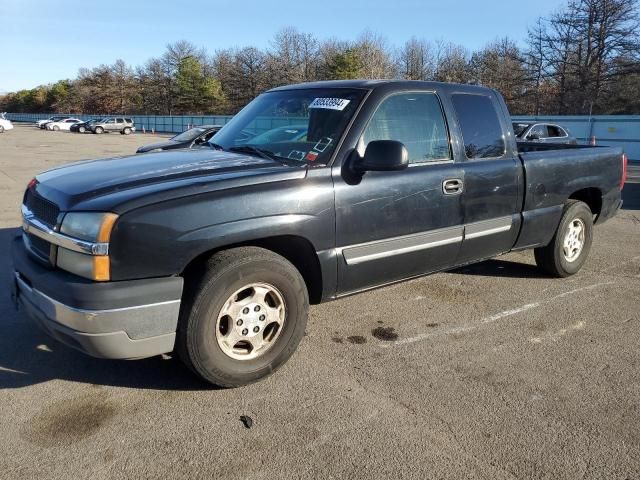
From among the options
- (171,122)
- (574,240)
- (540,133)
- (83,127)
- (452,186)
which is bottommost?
(574,240)

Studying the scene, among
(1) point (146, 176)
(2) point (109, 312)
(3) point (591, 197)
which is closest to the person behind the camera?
(2) point (109, 312)

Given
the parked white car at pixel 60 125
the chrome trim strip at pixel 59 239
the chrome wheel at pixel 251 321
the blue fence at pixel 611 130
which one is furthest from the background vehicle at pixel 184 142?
the parked white car at pixel 60 125

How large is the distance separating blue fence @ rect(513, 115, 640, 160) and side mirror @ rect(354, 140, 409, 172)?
23.9 metres

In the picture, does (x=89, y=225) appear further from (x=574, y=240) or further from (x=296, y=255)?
(x=574, y=240)

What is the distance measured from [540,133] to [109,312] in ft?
49.5

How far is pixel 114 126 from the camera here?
51906 mm

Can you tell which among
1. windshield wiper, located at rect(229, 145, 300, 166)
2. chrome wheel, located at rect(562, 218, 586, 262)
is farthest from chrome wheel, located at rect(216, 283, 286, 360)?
chrome wheel, located at rect(562, 218, 586, 262)

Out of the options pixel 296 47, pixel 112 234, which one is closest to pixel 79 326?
pixel 112 234

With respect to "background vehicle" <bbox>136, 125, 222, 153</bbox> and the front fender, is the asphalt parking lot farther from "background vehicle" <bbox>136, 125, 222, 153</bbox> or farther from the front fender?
"background vehicle" <bbox>136, 125, 222, 153</bbox>

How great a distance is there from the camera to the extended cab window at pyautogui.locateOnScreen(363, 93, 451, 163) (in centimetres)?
376

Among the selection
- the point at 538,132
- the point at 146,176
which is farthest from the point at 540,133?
the point at 146,176

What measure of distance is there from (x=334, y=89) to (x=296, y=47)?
7133 cm

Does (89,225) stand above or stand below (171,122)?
below

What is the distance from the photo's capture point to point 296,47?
7081 cm
